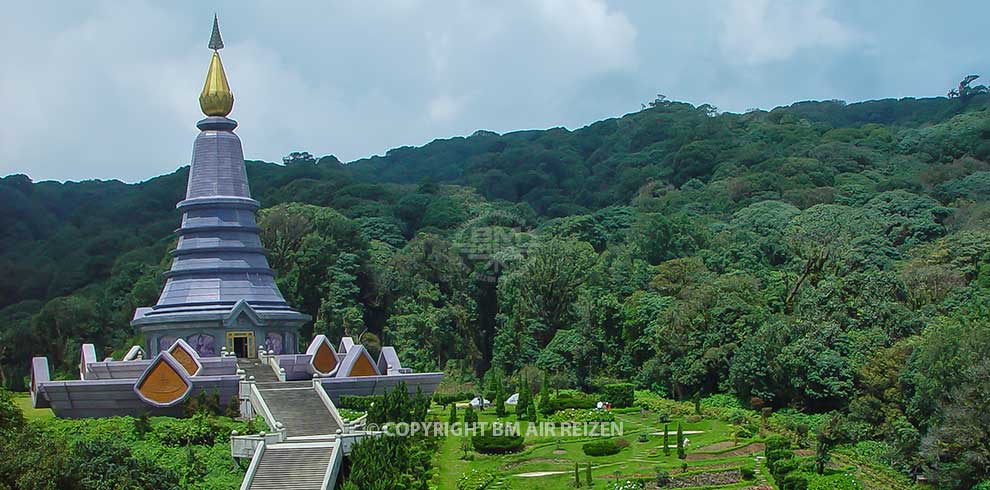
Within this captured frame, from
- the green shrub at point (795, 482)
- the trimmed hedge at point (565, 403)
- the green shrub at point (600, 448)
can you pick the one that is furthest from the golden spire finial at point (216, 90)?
the green shrub at point (795, 482)

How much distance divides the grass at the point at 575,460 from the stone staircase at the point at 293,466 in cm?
292

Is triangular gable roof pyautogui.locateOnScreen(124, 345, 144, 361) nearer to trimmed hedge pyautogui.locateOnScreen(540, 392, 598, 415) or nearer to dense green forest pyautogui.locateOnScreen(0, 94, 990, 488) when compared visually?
dense green forest pyautogui.locateOnScreen(0, 94, 990, 488)

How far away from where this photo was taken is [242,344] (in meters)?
39.5

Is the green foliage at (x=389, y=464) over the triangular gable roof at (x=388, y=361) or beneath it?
beneath

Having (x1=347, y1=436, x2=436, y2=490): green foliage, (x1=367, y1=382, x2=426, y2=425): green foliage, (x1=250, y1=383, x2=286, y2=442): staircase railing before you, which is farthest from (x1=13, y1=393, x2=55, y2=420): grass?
(x1=347, y1=436, x2=436, y2=490): green foliage

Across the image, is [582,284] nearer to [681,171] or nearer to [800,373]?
[800,373]

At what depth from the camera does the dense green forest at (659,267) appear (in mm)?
36312

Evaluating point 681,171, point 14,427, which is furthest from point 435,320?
point 681,171

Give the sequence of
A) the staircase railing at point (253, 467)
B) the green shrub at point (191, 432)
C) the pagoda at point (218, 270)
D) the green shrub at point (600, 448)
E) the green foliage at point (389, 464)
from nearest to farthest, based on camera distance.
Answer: the green foliage at point (389, 464)
the staircase railing at point (253, 467)
the green shrub at point (191, 432)
the green shrub at point (600, 448)
the pagoda at point (218, 270)

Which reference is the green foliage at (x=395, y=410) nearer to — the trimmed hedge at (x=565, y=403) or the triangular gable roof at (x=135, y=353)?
the trimmed hedge at (x=565, y=403)

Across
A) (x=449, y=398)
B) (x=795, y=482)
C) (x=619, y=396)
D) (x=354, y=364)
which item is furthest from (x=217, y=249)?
(x=795, y=482)

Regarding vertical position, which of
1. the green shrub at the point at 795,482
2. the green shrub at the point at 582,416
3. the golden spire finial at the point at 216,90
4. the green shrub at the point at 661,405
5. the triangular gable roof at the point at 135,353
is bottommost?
the green shrub at the point at 795,482

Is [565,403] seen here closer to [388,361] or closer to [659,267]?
[388,361]

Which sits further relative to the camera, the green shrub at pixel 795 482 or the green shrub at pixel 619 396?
the green shrub at pixel 619 396
